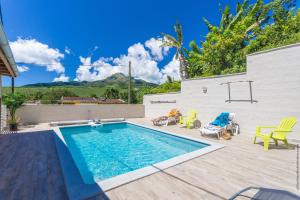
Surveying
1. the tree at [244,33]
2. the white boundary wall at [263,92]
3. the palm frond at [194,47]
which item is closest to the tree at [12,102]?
the white boundary wall at [263,92]

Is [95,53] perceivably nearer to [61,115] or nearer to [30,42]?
[30,42]

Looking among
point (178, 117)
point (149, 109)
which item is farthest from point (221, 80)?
point (149, 109)

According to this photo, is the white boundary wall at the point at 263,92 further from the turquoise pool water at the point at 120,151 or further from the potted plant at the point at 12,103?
the potted plant at the point at 12,103

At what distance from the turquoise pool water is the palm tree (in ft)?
36.7

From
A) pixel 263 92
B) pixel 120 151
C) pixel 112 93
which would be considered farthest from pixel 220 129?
pixel 112 93

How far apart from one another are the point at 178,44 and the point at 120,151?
15197mm

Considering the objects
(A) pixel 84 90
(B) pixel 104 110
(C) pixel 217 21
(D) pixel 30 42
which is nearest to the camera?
(B) pixel 104 110

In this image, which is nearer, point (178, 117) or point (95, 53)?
point (178, 117)

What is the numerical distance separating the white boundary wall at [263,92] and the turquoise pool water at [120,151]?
9.20 feet

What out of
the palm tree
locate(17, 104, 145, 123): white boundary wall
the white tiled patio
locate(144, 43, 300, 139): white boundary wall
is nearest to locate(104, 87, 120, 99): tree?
the palm tree

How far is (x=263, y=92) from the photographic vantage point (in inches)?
262

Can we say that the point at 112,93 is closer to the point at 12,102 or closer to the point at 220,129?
the point at 12,102

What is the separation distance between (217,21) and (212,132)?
586 inches

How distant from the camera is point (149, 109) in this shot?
47.9 feet
